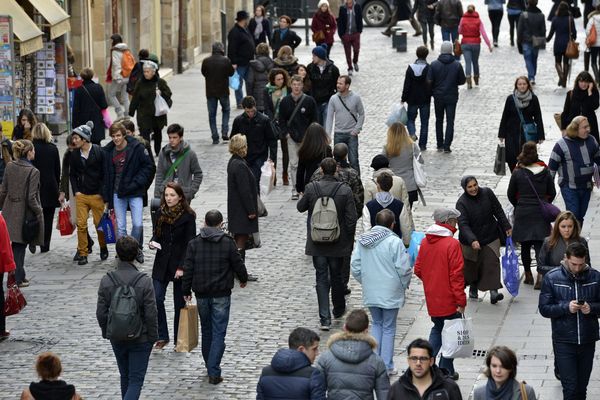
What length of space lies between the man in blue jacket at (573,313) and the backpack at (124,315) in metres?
3.04

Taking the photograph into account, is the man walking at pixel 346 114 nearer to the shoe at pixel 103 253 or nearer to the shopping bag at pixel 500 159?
the shopping bag at pixel 500 159

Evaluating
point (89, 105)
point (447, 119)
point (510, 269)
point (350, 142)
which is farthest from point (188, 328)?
point (447, 119)

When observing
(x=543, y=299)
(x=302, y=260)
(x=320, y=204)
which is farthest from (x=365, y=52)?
(x=543, y=299)

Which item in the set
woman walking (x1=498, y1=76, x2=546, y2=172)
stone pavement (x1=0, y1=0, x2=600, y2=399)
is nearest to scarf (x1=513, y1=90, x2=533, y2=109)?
woman walking (x1=498, y1=76, x2=546, y2=172)

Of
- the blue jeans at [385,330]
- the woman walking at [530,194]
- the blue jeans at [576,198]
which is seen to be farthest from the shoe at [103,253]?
the blue jeans at [385,330]

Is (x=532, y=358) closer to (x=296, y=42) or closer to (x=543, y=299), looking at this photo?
(x=543, y=299)

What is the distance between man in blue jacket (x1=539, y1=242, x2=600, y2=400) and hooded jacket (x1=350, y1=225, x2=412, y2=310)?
150 centimetres

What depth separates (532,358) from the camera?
14266 millimetres

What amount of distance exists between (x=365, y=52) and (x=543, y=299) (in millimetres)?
28187

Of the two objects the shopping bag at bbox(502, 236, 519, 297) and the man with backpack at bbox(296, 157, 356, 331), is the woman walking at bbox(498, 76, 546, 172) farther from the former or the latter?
the man with backpack at bbox(296, 157, 356, 331)

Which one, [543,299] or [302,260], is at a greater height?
[543,299]

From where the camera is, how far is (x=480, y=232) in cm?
1569

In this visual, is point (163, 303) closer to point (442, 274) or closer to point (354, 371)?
point (442, 274)

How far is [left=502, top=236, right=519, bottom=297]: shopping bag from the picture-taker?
16047mm
